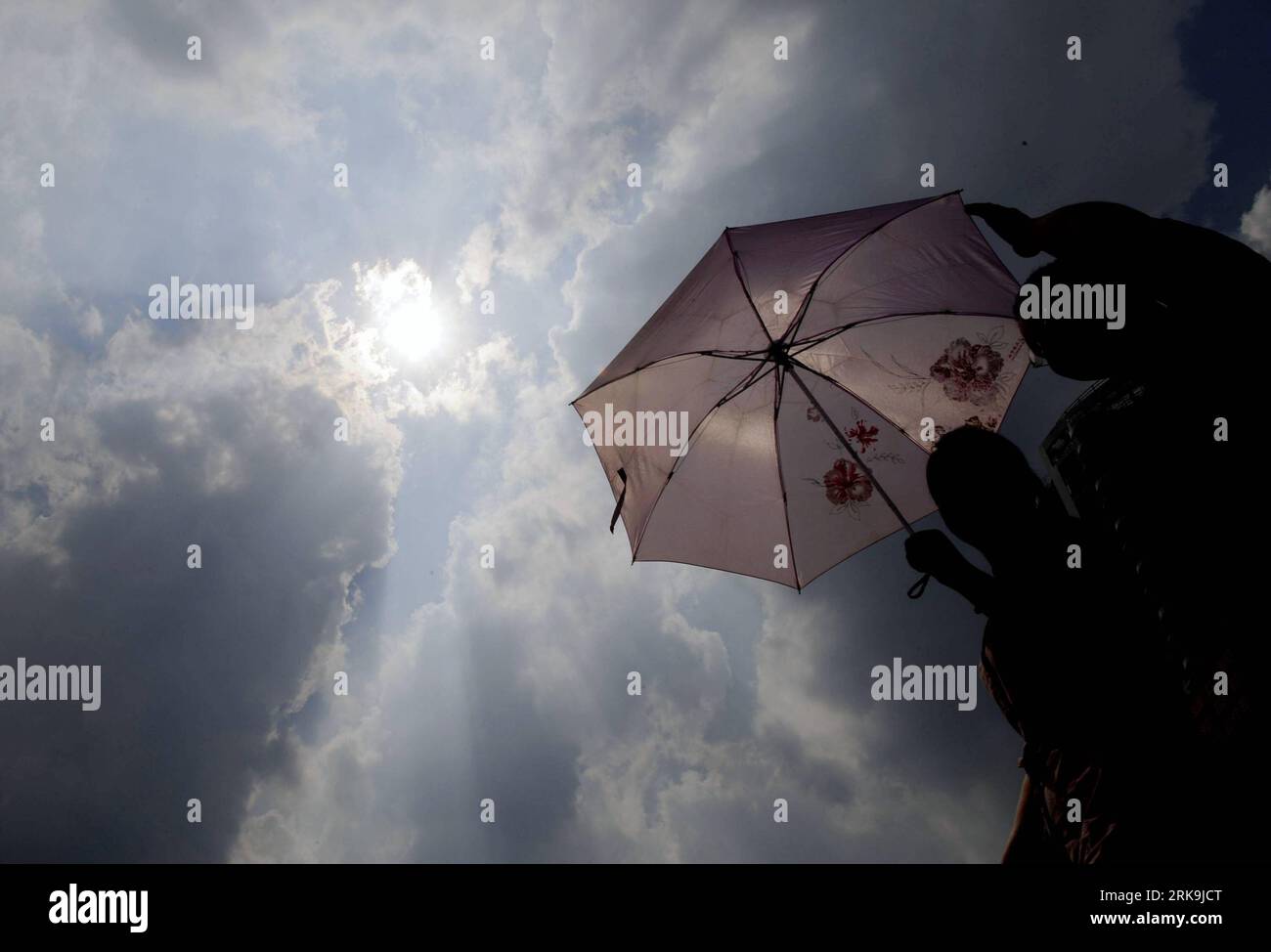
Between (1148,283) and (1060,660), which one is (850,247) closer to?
(1148,283)

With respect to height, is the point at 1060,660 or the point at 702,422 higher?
the point at 702,422

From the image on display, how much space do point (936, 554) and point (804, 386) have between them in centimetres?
271

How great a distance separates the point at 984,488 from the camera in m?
2.14

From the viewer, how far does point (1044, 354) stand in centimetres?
262

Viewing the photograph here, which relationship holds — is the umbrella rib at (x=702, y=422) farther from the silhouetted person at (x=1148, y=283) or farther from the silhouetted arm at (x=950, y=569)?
the silhouetted arm at (x=950, y=569)

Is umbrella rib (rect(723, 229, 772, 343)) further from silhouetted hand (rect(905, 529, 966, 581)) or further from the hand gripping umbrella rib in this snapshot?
silhouetted hand (rect(905, 529, 966, 581))

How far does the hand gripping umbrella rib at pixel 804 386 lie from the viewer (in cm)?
464

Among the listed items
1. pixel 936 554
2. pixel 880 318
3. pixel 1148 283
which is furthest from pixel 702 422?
pixel 1148 283

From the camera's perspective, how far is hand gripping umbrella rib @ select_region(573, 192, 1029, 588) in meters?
4.64

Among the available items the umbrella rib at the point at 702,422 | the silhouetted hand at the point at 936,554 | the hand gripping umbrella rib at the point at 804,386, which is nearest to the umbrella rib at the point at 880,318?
the hand gripping umbrella rib at the point at 804,386
